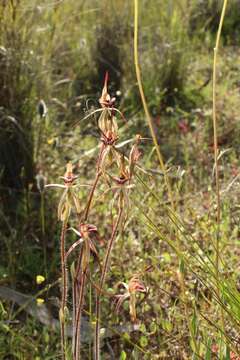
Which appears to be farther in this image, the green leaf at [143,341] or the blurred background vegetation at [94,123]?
the blurred background vegetation at [94,123]

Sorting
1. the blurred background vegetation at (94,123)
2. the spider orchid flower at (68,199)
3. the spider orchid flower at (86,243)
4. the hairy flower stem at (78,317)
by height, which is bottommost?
the blurred background vegetation at (94,123)

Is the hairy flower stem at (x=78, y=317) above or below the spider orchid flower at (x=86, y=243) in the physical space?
below

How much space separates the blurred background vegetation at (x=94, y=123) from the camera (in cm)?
221

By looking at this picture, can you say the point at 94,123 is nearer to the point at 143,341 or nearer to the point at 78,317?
the point at 143,341

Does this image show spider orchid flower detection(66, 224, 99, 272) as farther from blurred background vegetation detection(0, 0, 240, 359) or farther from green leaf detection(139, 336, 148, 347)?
green leaf detection(139, 336, 148, 347)

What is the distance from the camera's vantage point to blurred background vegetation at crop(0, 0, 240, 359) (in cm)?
221

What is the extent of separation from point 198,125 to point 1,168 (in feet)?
3.96

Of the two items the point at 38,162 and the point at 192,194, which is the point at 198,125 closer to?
the point at 192,194

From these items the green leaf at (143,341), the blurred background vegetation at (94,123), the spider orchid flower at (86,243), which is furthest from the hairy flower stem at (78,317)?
the green leaf at (143,341)

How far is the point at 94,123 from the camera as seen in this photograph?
359 cm

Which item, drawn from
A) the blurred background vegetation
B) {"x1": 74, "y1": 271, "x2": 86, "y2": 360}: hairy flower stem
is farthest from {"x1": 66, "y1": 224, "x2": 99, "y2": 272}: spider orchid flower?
the blurred background vegetation

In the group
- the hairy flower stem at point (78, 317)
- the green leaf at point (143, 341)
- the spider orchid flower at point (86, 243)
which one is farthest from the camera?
the green leaf at point (143, 341)

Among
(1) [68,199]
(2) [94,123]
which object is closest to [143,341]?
(1) [68,199]

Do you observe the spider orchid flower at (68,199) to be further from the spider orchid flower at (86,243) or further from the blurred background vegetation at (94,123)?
the blurred background vegetation at (94,123)
